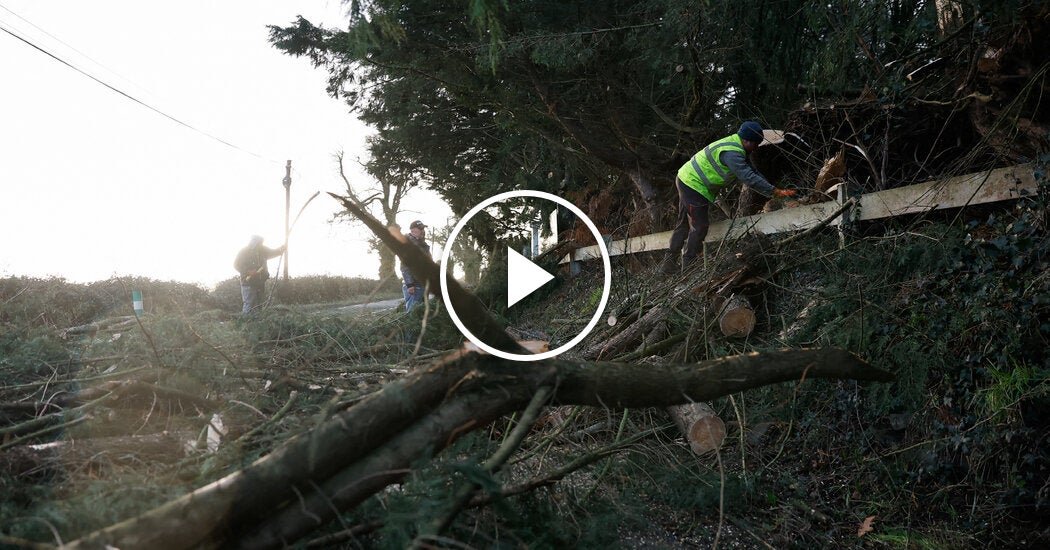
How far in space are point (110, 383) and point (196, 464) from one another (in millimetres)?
1611

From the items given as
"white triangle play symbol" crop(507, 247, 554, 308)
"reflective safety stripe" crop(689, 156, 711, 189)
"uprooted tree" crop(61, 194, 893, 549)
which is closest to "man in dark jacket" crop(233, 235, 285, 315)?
"white triangle play symbol" crop(507, 247, 554, 308)

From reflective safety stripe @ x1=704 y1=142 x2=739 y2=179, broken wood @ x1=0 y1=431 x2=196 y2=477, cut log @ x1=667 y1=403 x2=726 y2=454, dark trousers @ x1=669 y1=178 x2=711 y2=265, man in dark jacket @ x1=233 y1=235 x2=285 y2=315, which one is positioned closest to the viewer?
broken wood @ x1=0 y1=431 x2=196 y2=477

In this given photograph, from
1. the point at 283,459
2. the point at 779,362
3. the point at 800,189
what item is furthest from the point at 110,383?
the point at 800,189

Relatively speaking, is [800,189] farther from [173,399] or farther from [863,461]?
[173,399]

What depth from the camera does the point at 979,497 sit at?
142 inches

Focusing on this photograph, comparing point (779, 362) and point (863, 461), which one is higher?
point (779, 362)

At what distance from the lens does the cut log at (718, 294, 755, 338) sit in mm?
5418

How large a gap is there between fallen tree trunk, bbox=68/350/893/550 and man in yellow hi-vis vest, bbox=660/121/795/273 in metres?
3.41

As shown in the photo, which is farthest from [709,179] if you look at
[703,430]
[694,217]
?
[703,430]

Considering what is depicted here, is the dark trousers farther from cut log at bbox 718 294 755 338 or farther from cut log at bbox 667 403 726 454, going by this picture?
cut log at bbox 667 403 726 454

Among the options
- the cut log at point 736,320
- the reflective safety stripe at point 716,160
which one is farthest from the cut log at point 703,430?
the reflective safety stripe at point 716,160

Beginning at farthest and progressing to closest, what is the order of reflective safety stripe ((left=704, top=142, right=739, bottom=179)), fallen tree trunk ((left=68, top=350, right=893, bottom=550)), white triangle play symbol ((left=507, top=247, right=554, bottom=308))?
reflective safety stripe ((left=704, top=142, right=739, bottom=179)) → white triangle play symbol ((left=507, top=247, right=554, bottom=308)) → fallen tree trunk ((left=68, top=350, right=893, bottom=550))

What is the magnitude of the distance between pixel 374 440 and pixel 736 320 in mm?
3855

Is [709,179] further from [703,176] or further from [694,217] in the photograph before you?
[694,217]
